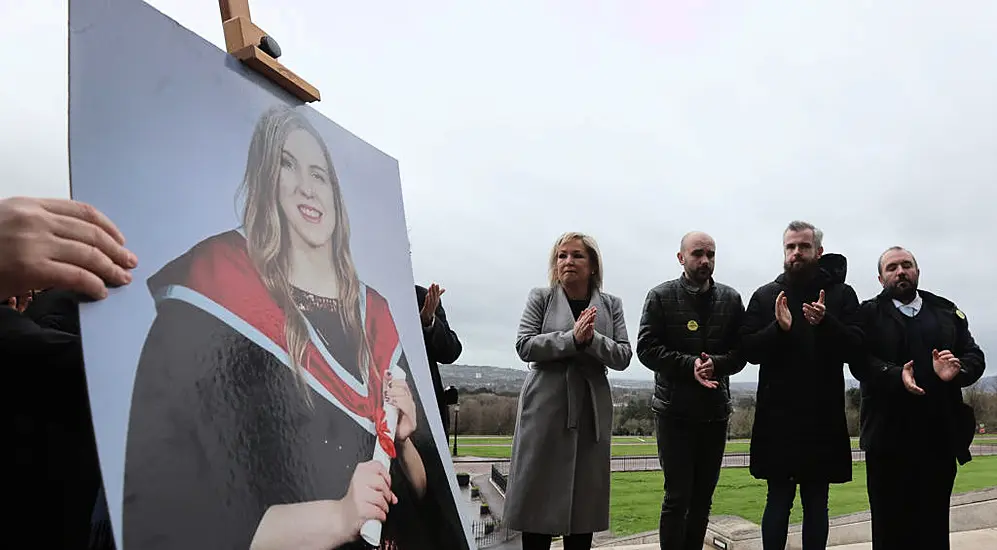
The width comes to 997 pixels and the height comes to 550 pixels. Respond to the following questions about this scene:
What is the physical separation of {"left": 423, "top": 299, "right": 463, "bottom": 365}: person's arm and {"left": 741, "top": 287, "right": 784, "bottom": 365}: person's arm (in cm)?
116

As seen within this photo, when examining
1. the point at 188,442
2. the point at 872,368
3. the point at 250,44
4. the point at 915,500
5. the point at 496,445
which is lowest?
the point at 915,500

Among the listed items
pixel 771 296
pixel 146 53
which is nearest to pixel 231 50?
pixel 146 53

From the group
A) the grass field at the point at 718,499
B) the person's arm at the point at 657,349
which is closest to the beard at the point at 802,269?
the person's arm at the point at 657,349

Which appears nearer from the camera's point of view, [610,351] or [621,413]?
[610,351]

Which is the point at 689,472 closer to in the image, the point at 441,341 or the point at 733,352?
the point at 733,352

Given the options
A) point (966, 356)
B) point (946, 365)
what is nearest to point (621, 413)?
point (946, 365)

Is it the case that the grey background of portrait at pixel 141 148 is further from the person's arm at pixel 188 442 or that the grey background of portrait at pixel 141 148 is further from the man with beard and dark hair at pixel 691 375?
the man with beard and dark hair at pixel 691 375

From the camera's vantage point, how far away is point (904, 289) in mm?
2721

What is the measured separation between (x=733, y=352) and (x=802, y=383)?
0.84ft

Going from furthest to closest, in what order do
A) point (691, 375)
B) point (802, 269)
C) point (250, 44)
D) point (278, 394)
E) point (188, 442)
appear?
point (802, 269) < point (691, 375) < point (250, 44) < point (278, 394) < point (188, 442)

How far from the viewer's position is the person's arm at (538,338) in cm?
221

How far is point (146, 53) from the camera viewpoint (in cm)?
74

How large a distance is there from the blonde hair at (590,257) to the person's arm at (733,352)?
51cm

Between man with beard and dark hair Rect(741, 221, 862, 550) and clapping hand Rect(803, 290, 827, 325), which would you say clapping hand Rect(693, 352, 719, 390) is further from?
clapping hand Rect(803, 290, 827, 325)
